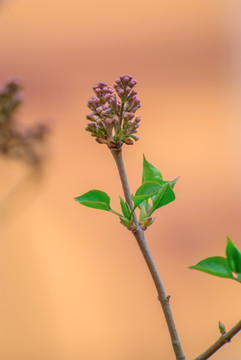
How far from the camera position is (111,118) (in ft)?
0.94

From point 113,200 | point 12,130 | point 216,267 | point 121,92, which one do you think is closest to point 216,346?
point 216,267

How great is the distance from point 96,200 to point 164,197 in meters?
0.04

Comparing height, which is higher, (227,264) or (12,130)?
(12,130)

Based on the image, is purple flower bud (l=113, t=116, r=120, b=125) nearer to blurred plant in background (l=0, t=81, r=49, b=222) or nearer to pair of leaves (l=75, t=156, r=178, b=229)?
pair of leaves (l=75, t=156, r=178, b=229)

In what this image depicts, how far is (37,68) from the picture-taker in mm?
1767

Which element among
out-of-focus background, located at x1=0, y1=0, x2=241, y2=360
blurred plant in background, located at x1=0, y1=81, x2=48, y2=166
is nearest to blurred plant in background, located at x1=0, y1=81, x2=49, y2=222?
blurred plant in background, located at x1=0, y1=81, x2=48, y2=166

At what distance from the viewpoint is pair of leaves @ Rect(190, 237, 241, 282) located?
26 centimetres

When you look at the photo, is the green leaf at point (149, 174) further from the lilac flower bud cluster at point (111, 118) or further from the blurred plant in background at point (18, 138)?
the blurred plant in background at point (18, 138)

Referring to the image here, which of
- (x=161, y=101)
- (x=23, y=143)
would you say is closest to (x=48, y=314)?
(x=161, y=101)

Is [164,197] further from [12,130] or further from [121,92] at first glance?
[12,130]

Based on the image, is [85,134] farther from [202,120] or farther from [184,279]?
[184,279]

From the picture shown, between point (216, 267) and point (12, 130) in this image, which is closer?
point (216, 267)

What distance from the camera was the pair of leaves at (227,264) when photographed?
0.26 meters

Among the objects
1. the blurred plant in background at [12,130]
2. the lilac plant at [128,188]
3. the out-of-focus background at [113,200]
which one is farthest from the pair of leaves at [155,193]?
the out-of-focus background at [113,200]
